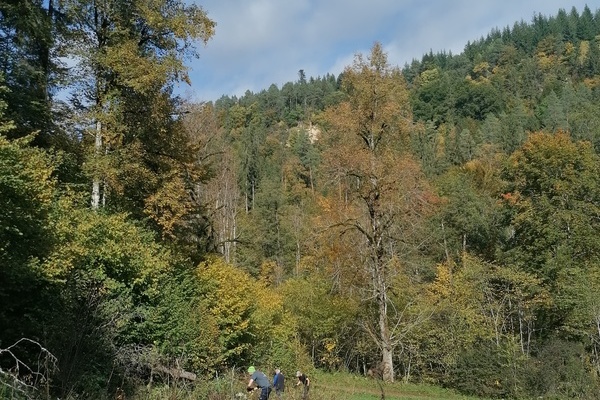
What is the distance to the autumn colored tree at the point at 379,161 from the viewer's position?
2445cm

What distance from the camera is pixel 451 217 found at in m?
48.7

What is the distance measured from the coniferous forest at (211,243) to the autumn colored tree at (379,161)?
0.10 metres

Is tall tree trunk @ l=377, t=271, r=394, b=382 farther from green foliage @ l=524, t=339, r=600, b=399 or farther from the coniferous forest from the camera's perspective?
green foliage @ l=524, t=339, r=600, b=399

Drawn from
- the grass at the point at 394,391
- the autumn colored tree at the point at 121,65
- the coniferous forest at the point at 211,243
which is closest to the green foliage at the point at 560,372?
the coniferous forest at the point at 211,243

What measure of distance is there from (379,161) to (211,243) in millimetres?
9728

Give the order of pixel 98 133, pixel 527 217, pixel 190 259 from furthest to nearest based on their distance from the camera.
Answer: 1. pixel 527 217
2. pixel 190 259
3. pixel 98 133

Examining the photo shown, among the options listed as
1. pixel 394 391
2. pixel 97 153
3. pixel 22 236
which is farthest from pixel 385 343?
pixel 22 236

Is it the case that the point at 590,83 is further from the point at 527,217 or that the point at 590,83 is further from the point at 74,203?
the point at 74,203

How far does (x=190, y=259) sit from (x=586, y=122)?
224ft

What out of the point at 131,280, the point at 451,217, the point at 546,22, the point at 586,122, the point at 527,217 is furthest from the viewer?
the point at 546,22

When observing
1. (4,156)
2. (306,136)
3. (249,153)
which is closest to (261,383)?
(4,156)

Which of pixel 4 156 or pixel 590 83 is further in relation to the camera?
pixel 590 83

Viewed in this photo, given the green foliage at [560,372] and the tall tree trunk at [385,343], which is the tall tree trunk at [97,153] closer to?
Result: the tall tree trunk at [385,343]

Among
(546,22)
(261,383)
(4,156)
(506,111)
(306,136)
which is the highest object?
(546,22)
